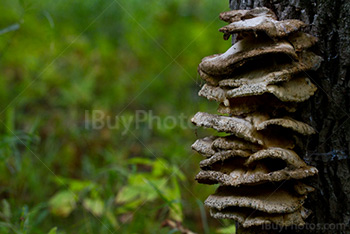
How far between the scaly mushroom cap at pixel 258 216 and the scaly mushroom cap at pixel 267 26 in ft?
2.80

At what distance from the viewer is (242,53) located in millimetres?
1662

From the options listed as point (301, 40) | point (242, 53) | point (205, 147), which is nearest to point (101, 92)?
point (205, 147)

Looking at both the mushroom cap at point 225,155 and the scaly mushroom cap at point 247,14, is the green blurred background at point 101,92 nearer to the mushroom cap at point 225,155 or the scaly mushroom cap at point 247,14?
the mushroom cap at point 225,155

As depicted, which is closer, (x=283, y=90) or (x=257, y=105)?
(x=283, y=90)

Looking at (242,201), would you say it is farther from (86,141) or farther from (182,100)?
(182,100)

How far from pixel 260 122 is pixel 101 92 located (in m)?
5.25

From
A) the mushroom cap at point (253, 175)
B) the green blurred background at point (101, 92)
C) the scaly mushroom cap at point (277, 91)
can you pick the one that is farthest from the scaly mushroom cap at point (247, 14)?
the green blurred background at point (101, 92)

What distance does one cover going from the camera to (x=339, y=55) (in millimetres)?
1631

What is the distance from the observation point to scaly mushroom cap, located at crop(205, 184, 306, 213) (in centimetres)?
154

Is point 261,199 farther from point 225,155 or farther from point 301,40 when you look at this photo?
point 301,40

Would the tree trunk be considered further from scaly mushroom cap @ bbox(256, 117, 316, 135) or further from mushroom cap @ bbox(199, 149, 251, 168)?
mushroom cap @ bbox(199, 149, 251, 168)

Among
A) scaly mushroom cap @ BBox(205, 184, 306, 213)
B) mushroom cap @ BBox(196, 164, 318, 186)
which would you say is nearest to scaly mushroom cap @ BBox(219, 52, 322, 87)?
mushroom cap @ BBox(196, 164, 318, 186)

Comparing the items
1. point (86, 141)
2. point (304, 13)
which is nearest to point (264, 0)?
point (304, 13)

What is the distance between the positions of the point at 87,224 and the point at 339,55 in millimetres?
2528
